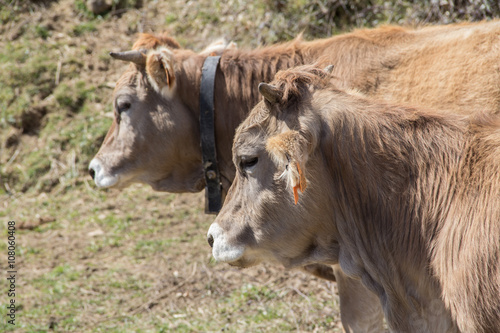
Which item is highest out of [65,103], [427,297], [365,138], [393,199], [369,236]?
[365,138]

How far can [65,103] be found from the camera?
31.1 ft

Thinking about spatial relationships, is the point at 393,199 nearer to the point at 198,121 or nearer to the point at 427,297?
the point at 427,297

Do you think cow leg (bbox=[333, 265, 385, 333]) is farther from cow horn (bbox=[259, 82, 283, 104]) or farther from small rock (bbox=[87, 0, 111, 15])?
small rock (bbox=[87, 0, 111, 15])

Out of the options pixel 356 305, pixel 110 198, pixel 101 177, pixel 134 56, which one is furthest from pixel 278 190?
pixel 110 198

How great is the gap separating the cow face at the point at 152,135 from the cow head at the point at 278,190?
1.62 meters

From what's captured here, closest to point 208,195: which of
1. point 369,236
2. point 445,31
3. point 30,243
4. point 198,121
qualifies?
point 198,121

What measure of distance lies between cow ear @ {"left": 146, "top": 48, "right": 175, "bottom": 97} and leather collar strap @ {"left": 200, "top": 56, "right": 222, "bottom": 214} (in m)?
0.26

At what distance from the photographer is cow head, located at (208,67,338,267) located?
308 centimetres

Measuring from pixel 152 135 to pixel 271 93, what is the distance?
6.83ft

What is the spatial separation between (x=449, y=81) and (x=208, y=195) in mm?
2069

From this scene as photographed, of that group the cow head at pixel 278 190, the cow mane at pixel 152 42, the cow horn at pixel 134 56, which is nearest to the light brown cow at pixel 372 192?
the cow head at pixel 278 190

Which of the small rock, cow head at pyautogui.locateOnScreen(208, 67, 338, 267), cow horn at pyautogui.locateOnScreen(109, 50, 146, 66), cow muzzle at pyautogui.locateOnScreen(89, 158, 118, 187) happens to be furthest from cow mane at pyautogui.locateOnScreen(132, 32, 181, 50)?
the small rock

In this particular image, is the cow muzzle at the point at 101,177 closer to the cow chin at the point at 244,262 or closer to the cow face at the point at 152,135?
the cow face at the point at 152,135

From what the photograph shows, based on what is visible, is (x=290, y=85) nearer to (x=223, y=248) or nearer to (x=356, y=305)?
(x=223, y=248)
